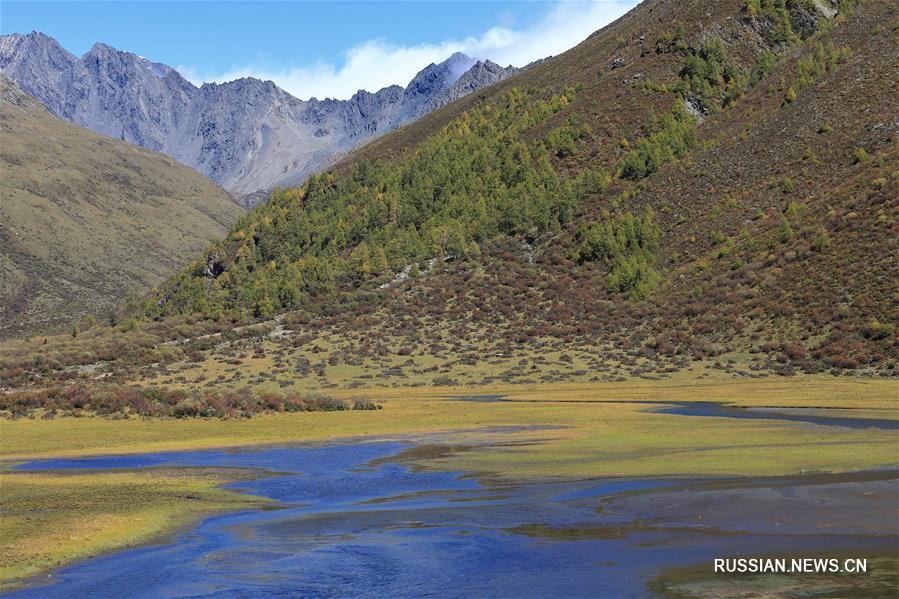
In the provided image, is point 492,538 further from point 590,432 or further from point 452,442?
point 590,432

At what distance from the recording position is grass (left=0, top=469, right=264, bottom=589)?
17641 mm

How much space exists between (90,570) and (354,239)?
12185cm

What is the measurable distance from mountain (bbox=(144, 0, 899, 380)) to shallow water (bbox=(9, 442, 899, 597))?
46834mm

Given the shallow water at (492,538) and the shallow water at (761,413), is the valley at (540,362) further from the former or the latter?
the shallow water at (761,413)

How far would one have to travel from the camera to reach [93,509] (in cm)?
2162

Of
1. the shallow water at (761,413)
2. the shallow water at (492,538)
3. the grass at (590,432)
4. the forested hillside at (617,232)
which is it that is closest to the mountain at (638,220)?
the forested hillside at (617,232)

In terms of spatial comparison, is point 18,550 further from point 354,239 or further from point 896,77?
point 354,239

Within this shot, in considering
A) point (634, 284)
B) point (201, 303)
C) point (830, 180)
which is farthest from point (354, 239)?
point (830, 180)

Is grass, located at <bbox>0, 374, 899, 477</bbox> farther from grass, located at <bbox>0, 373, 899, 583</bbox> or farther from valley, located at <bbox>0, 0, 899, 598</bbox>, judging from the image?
valley, located at <bbox>0, 0, 899, 598</bbox>

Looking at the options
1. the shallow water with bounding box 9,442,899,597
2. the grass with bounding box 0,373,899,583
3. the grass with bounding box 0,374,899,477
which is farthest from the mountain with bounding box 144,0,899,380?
the shallow water with bounding box 9,442,899,597

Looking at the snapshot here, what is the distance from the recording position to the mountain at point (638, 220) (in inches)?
3172

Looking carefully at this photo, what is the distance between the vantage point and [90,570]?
653 inches

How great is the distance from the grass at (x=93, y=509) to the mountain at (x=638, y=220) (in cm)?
5090

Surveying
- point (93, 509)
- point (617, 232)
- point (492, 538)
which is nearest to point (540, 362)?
point (617, 232)
